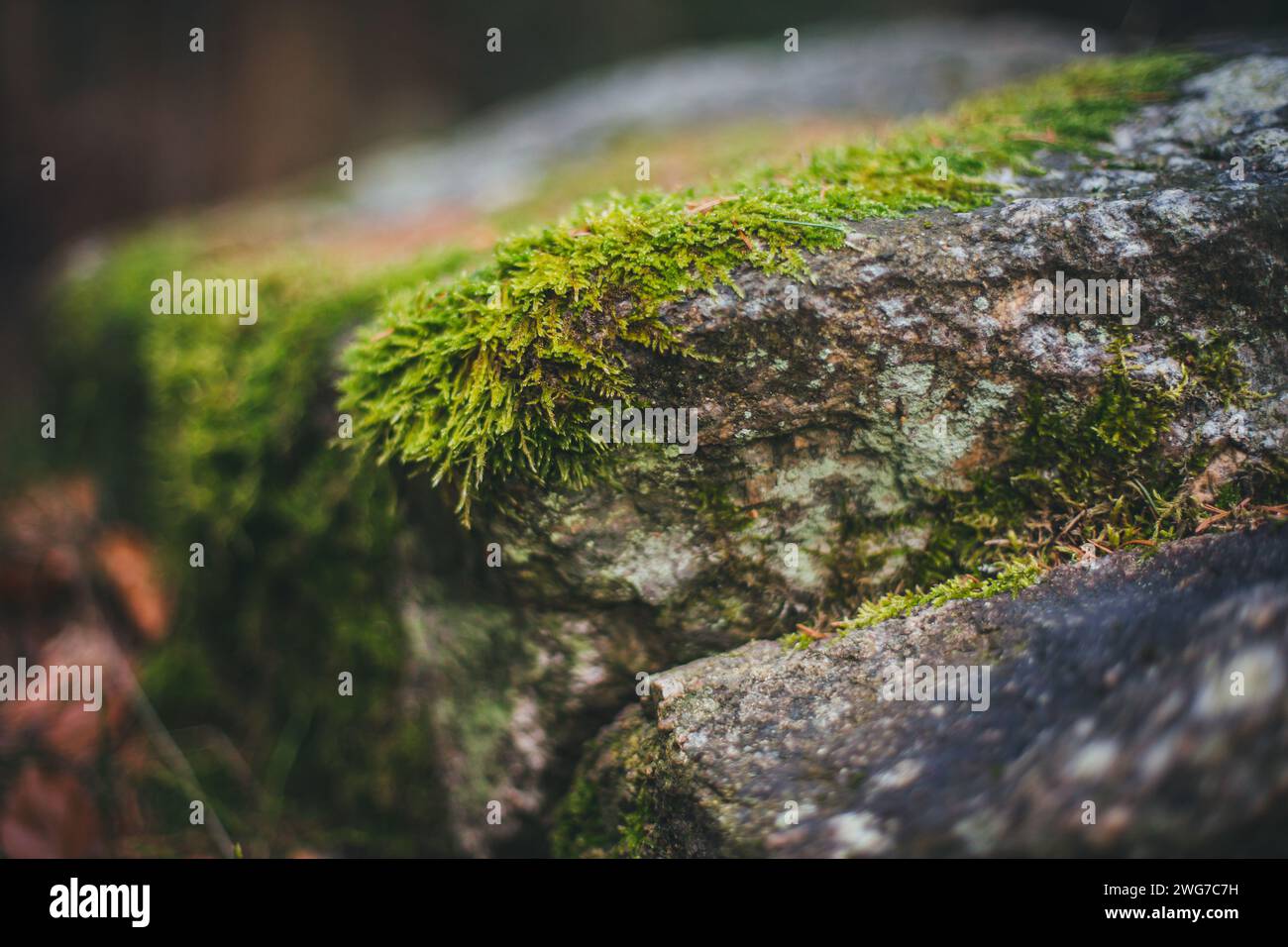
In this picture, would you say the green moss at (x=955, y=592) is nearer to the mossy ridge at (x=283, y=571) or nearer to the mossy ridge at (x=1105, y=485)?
the mossy ridge at (x=1105, y=485)

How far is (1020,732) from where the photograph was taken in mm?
1646

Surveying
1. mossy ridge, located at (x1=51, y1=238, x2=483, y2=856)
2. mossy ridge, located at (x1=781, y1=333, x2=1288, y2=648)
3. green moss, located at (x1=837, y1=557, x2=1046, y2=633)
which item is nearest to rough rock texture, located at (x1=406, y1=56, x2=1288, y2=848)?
mossy ridge, located at (x1=781, y1=333, x2=1288, y2=648)

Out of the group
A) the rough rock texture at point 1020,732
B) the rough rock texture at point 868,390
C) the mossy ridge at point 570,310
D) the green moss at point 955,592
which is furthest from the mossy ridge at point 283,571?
the green moss at point 955,592

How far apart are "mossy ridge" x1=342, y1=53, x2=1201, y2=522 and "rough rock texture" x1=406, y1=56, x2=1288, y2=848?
90 millimetres

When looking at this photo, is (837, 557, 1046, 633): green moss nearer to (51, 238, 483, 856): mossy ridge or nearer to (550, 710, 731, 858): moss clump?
(550, 710, 731, 858): moss clump

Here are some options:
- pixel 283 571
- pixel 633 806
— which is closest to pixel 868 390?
pixel 633 806

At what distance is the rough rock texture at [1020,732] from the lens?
150cm

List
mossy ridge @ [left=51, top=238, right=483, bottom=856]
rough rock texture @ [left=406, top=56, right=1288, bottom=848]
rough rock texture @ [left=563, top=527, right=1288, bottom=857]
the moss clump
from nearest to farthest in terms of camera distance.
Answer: rough rock texture @ [left=563, top=527, right=1288, bottom=857]
the moss clump
rough rock texture @ [left=406, top=56, right=1288, bottom=848]
mossy ridge @ [left=51, top=238, right=483, bottom=856]

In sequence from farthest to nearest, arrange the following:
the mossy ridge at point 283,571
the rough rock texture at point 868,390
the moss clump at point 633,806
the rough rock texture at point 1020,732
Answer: the mossy ridge at point 283,571 < the rough rock texture at point 868,390 < the moss clump at point 633,806 < the rough rock texture at point 1020,732

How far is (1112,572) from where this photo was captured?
1.83 metres

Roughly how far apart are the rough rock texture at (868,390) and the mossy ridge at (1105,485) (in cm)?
4

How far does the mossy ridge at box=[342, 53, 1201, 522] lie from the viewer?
1.94 meters

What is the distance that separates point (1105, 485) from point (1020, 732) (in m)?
0.81
